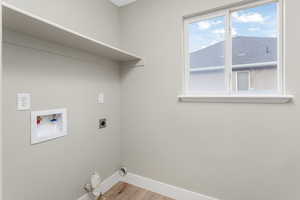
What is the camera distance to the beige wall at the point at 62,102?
3.95 feet

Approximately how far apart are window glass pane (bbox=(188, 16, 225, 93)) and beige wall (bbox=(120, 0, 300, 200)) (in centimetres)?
16

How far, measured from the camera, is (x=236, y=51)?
5.41 feet

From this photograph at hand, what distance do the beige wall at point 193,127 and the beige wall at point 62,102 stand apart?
30 cm

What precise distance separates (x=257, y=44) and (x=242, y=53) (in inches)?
6.1

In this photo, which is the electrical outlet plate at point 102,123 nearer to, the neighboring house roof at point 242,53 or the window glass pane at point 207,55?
the window glass pane at point 207,55

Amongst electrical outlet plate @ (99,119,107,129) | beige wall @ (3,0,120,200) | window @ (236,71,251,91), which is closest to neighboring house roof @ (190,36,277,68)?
window @ (236,71,251,91)

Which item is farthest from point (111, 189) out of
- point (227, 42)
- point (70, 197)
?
point (227, 42)

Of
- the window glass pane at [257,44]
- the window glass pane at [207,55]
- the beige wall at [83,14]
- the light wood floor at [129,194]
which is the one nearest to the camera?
the beige wall at [83,14]

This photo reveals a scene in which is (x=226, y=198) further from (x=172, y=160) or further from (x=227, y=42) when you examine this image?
(x=227, y=42)

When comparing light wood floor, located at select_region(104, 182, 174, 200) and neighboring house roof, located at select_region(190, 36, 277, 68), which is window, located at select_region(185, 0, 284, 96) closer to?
neighboring house roof, located at select_region(190, 36, 277, 68)

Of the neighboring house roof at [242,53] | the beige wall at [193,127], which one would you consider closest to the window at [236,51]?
A: the neighboring house roof at [242,53]

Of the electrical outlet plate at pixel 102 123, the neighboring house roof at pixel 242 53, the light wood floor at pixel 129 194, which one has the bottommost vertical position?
the light wood floor at pixel 129 194

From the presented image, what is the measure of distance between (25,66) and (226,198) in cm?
236

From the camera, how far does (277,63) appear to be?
4.83 feet
